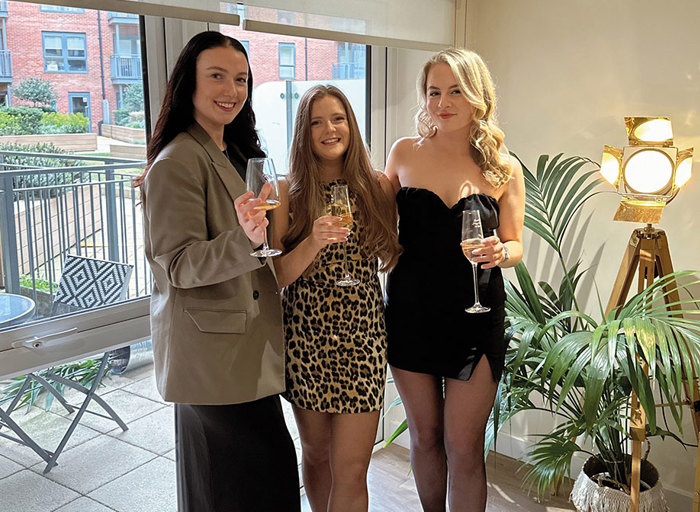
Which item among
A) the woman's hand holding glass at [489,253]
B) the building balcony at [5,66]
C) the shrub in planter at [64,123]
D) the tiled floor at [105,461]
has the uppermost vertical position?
the building balcony at [5,66]

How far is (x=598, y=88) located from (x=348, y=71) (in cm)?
104

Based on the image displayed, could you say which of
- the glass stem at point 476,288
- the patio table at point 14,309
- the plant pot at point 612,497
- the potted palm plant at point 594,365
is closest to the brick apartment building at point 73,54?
the patio table at point 14,309

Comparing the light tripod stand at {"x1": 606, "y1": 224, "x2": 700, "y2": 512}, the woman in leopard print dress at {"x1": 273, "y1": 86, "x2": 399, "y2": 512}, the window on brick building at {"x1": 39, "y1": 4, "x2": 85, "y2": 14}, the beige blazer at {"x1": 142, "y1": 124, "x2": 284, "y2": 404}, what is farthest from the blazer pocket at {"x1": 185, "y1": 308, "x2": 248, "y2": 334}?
the light tripod stand at {"x1": 606, "y1": 224, "x2": 700, "y2": 512}

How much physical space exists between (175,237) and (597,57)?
2.00 metres

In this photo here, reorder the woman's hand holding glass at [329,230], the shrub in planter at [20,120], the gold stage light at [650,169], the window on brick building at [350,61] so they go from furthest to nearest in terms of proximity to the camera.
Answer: the window on brick building at [350,61], the gold stage light at [650,169], the shrub in planter at [20,120], the woman's hand holding glass at [329,230]

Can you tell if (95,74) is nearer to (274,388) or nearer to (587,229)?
(274,388)

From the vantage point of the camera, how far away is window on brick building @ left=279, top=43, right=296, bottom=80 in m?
2.68

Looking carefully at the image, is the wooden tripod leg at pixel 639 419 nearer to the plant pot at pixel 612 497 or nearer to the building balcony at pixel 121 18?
the plant pot at pixel 612 497

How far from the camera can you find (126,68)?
2141 millimetres

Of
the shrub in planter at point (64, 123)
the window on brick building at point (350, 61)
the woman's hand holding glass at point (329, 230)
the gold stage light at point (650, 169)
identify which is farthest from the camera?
the window on brick building at point (350, 61)

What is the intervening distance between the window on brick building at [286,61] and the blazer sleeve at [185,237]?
1.13 m

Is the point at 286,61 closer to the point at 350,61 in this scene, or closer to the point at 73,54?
the point at 350,61

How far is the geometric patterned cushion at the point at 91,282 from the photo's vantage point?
2096 millimetres

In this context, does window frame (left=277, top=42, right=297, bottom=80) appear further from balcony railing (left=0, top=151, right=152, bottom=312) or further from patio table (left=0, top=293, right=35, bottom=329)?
patio table (left=0, top=293, right=35, bottom=329)
